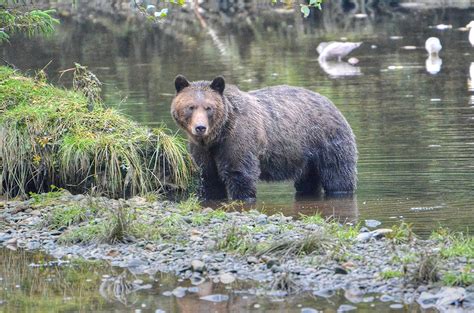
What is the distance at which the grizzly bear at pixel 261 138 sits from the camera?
12086 mm

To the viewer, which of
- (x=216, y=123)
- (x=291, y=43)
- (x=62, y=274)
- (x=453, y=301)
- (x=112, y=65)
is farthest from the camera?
(x=291, y=43)

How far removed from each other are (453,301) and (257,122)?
17.0 ft

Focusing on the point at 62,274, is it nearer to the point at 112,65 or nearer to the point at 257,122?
the point at 257,122

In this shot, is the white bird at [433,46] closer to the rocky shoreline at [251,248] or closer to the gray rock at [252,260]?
the rocky shoreline at [251,248]

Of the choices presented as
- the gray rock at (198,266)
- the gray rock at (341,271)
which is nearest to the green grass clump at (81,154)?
the gray rock at (198,266)

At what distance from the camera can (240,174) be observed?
12.3m

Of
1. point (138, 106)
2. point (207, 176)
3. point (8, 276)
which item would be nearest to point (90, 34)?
point (138, 106)

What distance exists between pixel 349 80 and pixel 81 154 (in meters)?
12.1

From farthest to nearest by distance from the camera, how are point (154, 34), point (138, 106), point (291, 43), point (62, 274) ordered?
point (154, 34) → point (291, 43) → point (138, 106) → point (62, 274)

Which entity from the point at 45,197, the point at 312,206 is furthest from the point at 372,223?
the point at 45,197

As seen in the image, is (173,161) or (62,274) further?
(173,161)

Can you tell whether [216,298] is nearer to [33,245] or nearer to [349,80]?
[33,245]

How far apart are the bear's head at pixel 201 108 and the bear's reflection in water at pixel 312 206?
31.9 inches

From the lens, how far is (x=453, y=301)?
24.8 feet
